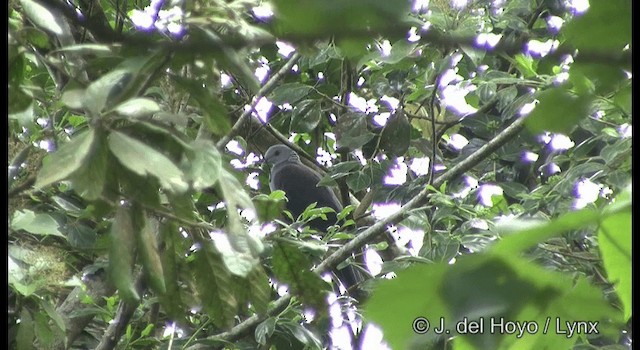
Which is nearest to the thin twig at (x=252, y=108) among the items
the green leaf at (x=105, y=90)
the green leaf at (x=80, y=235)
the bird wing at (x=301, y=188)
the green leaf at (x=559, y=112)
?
the green leaf at (x=80, y=235)

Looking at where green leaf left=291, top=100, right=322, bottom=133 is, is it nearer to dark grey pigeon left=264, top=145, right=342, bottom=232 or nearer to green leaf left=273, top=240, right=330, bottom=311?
dark grey pigeon left=264, top=145, right=342, bottom=232

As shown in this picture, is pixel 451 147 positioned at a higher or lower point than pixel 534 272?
higher

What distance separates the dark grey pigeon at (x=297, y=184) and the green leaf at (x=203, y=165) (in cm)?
317

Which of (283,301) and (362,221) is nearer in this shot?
(283,301)

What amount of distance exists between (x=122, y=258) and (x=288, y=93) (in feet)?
7.59

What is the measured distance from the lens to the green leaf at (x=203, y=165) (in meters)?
0.99

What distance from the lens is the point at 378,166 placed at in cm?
341

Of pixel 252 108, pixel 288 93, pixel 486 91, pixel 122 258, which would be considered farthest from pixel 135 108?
pixel 288 93

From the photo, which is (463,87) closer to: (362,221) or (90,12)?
(362,221)

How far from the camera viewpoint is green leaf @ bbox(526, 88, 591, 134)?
46cm

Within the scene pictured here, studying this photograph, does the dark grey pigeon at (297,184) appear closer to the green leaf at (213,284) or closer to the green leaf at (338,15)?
the green leaf at (213,284)

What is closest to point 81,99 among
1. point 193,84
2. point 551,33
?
point 193,84

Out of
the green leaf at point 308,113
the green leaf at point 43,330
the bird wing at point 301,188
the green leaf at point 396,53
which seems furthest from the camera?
the bird wing at point 301,188

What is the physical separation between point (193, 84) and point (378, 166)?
2348mm
